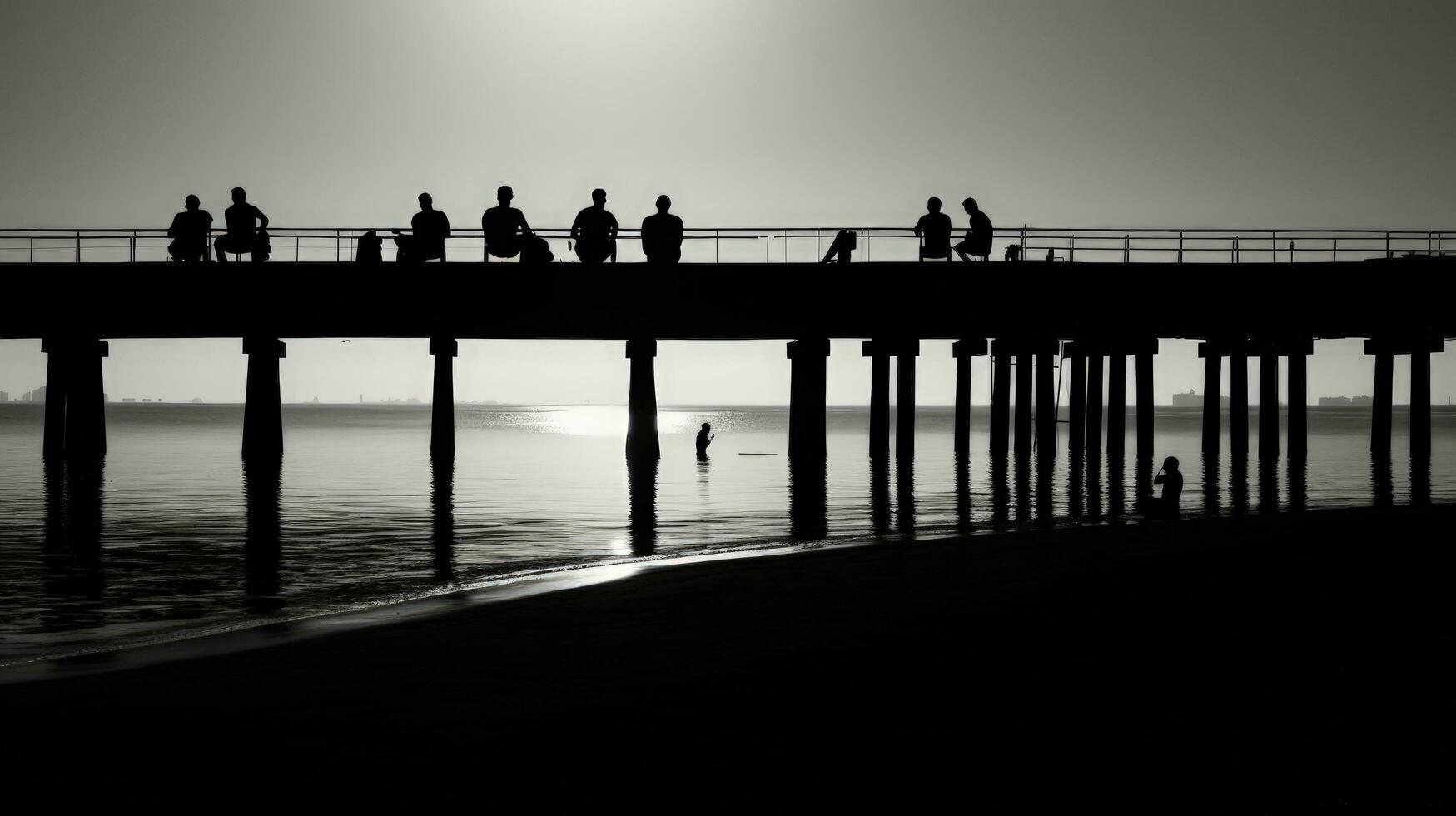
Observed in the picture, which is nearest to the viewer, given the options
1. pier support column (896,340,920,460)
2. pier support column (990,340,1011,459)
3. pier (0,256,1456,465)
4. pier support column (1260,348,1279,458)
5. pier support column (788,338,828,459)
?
pier (0,256,1456,465)

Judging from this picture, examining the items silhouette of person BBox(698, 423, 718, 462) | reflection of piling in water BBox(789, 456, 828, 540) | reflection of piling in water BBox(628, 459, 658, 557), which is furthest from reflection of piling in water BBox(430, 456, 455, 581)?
silhouette of person BBox(698, 423, 718, 462)

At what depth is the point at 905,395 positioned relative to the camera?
119 ft

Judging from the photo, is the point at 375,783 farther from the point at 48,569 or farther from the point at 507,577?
the point at 48,569

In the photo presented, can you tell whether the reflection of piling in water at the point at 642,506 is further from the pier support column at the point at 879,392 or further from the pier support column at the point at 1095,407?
the pier support column at the point at 1095,407

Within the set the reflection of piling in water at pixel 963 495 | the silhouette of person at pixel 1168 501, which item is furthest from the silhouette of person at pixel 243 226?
the silhouette of person at pixel 1168 501

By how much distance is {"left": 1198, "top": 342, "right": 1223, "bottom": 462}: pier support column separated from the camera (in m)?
39.3

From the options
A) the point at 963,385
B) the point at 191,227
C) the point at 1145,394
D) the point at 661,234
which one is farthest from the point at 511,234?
the point at 1145,394

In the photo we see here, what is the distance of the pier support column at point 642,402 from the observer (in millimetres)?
33281

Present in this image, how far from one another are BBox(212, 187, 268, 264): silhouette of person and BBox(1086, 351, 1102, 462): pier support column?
22586 mm

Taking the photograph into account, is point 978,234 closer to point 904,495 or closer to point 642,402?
point 904,495

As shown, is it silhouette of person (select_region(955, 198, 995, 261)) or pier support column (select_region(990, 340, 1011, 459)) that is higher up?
silhouette of person (select_region(955, 198, 995, 261))

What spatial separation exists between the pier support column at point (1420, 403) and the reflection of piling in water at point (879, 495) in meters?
15.1

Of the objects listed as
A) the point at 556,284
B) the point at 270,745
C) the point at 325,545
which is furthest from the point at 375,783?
the point at 556,284

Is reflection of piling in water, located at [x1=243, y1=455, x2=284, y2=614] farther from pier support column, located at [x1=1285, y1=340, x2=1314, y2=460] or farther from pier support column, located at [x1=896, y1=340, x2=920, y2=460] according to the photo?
pier support column, located at [x1=1285, y1=340, x2=1314, y2=460]
